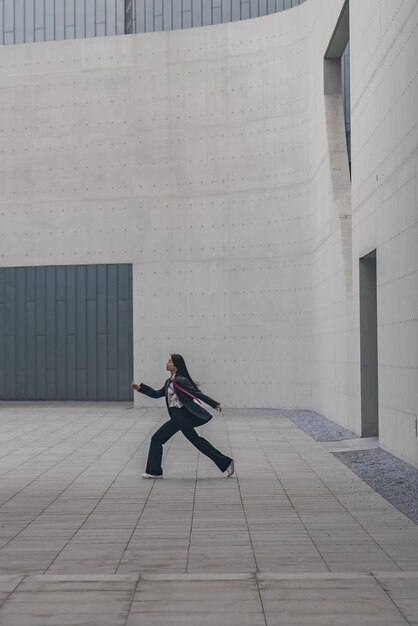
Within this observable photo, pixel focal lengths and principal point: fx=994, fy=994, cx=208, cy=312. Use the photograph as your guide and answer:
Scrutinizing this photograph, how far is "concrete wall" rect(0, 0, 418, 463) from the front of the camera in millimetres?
22438

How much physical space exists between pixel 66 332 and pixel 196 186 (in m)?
4.95

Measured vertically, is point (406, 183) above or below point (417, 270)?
above

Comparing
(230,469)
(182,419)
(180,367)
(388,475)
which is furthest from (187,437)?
(388,475)

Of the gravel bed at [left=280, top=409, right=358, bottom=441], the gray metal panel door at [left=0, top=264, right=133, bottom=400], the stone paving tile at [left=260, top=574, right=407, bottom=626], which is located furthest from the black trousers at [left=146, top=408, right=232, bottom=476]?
the gray metal panel door at [left=0, top=264, right=133, bottom=400]

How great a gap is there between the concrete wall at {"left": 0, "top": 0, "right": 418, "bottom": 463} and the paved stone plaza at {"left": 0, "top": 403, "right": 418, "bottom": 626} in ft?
28.0

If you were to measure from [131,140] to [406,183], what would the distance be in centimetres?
1309

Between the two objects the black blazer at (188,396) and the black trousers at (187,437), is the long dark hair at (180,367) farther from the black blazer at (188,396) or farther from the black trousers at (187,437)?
the black trousers at (187,437)

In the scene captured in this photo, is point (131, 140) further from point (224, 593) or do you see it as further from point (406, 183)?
point (224, 593)

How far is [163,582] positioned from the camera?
243 inches

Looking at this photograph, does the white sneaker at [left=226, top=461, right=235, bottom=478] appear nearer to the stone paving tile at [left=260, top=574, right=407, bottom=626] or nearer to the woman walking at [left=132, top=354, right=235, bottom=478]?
the woman walking at [left=132, top=354, right=235, bottom=478]

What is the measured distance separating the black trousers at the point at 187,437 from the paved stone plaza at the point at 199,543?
0.79 feet

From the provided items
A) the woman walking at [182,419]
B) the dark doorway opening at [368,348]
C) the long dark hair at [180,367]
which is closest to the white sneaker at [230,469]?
the woman walking at [182,419]

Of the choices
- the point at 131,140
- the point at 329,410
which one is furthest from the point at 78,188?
the point at 329,410

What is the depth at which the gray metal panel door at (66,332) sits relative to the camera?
2445cm
